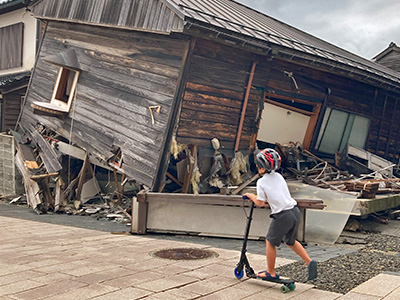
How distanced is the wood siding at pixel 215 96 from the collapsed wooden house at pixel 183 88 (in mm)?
25

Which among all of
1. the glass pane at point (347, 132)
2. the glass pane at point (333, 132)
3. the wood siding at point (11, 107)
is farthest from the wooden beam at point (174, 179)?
the wood siding at point (11, 107)

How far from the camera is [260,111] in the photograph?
11594 mm

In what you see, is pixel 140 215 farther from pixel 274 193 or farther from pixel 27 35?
pixel 27 35

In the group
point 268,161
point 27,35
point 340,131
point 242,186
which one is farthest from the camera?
point 27,35

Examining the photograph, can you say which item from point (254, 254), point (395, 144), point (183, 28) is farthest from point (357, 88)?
point (254, 254)

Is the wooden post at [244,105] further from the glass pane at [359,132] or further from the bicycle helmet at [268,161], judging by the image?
the bicycle helmet at [268,161]

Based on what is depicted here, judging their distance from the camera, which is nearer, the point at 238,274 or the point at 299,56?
the point at 238,274

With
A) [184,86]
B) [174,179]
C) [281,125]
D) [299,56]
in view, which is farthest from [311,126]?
[174,179]

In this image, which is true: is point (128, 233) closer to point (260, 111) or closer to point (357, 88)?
point (260, 111)

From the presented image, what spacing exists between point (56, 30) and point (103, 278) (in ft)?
38.6

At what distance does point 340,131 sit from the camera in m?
13.8

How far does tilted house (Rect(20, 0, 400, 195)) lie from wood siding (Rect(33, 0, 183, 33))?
33mm

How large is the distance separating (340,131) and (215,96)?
201 inches

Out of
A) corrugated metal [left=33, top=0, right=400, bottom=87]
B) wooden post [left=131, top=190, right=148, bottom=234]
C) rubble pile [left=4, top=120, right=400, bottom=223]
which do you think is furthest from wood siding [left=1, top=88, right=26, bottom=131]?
wooden post [left=131, top=190, right=148, bottom=234]
